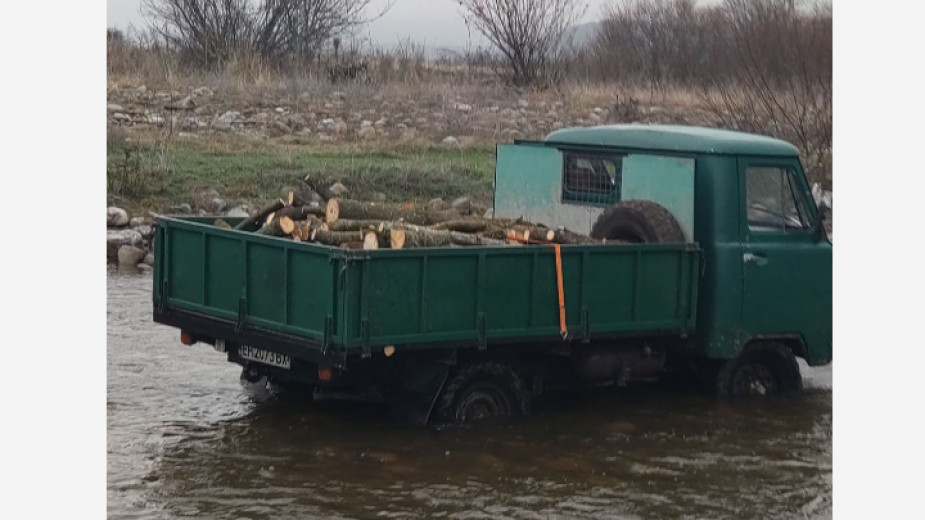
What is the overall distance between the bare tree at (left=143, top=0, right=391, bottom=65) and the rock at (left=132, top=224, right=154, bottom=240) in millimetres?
7954

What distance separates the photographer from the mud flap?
27.2 ft

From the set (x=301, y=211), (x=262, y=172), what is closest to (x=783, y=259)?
(x=301, y=211)

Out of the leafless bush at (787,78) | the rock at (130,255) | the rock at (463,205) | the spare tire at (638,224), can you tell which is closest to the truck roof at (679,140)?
the spare tire at (638,224)

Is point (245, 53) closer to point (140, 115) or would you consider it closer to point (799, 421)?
point (140, 115)

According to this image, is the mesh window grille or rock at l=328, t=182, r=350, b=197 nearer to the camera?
the mesh window grille

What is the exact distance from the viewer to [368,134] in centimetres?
2055

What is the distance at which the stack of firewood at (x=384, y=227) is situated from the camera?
837 centimetres

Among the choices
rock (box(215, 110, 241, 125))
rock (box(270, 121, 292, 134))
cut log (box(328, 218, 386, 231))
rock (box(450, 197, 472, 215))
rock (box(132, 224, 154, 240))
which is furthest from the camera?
rock (box(270, 121, 292, 134))

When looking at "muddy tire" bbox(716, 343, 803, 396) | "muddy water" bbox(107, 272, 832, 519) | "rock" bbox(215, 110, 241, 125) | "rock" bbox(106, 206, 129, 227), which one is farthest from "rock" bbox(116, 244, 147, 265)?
"muddy tire" bbox(716, 343, 803, 396)

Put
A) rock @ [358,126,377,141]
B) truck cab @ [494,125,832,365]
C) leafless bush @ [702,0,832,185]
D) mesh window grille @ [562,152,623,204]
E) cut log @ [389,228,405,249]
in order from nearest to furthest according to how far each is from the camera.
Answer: cut log @ [389,228,405,249], truck cab @ [494,125,832,365], mesh window grille @ [562,152,623,204], leafless bush @ [702,0,832,185], rock @ [358,126,377,141]

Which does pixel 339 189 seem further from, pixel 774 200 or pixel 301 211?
pixel 774 200

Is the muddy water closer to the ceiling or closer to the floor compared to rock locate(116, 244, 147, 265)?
Result: closer to the floor

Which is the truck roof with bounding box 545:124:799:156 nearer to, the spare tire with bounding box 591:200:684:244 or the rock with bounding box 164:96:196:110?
the spare tire with bounding box 591:200:684:244

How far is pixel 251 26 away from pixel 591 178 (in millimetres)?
15683
